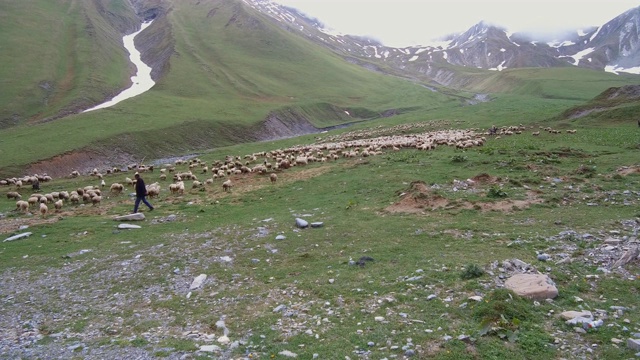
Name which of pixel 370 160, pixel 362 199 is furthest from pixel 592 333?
pixel 370 160

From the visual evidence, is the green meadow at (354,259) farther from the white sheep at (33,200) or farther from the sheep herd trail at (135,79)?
the sheep herd trail at (135,79)

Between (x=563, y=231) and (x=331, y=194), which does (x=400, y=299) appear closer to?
(x=563, y=231)

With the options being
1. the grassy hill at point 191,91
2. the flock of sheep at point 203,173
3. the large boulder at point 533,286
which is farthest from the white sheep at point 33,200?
the large boulder at point 533,286

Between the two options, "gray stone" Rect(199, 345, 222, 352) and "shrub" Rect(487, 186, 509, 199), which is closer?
"gray stone" Rect(199, 345, 222, 352)

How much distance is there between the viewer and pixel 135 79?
11475 centimetres

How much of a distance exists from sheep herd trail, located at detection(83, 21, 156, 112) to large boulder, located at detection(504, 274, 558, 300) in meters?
89.1

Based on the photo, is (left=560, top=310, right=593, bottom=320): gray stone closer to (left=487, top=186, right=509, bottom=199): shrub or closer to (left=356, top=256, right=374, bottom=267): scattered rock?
(left=356, top=256, right=374, bottom=267): scattered rock

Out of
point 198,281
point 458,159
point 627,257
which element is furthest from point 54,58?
point 627,257

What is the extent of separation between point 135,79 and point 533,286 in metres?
123

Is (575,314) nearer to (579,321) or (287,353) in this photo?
(579,321)

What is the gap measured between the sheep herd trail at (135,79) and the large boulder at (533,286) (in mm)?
89057

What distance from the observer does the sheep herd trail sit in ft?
304

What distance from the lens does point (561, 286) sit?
1042cm

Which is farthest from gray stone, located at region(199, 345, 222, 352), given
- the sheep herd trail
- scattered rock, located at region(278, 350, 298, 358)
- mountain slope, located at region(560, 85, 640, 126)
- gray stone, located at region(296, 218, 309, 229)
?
the sheep herd trail
